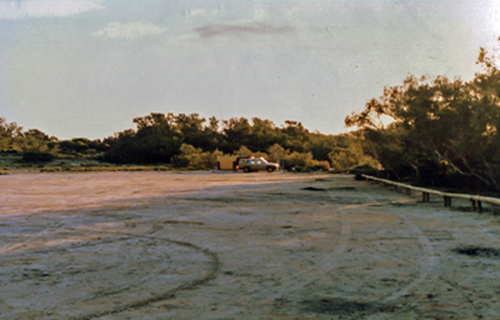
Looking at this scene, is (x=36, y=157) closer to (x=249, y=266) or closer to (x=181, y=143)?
(x=181, y=143)

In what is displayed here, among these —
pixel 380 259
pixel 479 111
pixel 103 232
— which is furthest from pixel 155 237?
pixel 479 111

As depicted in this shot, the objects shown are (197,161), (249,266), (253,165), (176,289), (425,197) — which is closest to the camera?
(176,289)

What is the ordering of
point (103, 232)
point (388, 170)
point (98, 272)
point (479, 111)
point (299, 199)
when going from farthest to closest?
1. point (388, 170)
2. point (299, 199)
3. point (479, 111)
4. point (103, 232)
5. point (98, 272)

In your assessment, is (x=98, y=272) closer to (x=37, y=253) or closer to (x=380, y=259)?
(x=37, y=253)

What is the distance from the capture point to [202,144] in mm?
102188

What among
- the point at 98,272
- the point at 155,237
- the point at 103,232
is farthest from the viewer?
the point at 103,232

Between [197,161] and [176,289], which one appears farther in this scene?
[197,161]

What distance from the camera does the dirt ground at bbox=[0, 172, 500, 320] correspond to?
5219mm

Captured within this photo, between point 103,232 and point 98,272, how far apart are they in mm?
3904

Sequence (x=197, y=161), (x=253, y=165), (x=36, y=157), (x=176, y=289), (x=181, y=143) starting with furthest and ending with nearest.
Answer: (x=181, y=143), (x=36, y=157), (x=197, y=161), (x=253, y=165), (x=176, y=289)

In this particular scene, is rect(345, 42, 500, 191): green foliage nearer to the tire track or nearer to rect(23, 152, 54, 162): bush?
the tire track

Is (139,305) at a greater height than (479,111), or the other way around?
(479,111)

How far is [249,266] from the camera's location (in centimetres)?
727

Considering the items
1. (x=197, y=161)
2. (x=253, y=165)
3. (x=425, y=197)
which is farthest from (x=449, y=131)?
(x=197, y=161)
